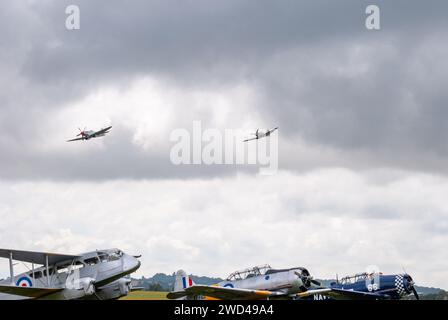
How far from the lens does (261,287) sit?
54.3m

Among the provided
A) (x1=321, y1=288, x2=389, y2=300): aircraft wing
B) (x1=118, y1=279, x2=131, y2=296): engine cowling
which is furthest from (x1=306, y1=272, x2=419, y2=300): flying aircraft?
(x1=118, y1=279, x2=131, y2=296): engine cowling

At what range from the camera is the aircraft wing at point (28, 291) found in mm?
49972

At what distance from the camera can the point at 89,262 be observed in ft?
175

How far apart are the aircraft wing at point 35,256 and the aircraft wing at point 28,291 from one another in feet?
11.3

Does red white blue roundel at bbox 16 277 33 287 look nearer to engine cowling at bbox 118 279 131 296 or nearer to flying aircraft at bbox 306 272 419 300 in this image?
engine cowling at bbox 118 279 131 296

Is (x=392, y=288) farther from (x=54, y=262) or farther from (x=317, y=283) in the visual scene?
(x=54, y=262)

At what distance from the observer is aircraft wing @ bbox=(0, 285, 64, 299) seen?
164 ft

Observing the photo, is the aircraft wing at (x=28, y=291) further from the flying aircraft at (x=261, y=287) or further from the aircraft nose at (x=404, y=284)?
the aircraft nose at (x=404, y=284)

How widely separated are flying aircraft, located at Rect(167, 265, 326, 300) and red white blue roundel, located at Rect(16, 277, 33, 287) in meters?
10.5

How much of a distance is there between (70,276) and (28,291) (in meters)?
3.72
